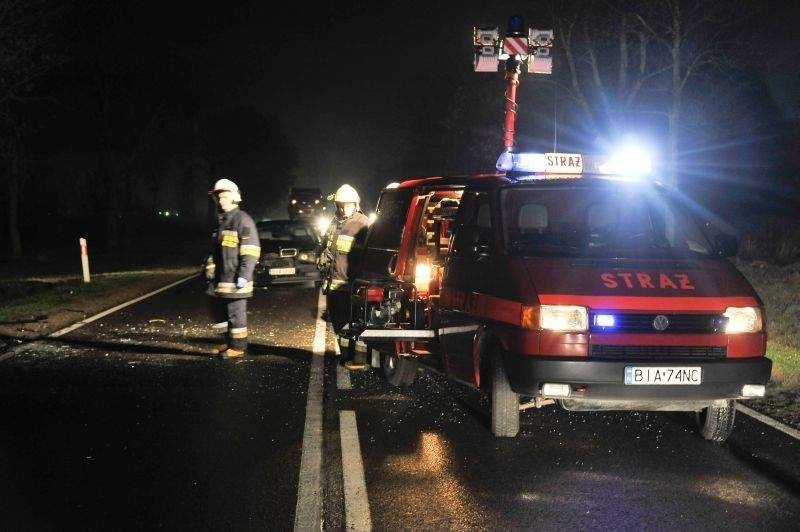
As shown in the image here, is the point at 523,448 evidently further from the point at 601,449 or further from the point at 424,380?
the point at 424,380

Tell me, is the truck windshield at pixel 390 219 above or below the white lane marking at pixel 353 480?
above

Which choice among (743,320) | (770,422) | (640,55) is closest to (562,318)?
(743,320)

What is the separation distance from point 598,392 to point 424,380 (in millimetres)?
3174

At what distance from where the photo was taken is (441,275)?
754cm

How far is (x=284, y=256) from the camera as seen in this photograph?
60.3ft

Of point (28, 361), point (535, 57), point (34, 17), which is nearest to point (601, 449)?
point (28, 361)

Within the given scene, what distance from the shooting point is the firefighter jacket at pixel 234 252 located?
9.16 m

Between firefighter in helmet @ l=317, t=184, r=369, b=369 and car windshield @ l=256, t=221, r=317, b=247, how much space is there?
912 centimetres

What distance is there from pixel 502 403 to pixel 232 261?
424cm

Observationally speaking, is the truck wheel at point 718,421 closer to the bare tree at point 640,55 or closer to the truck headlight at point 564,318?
the truck headlight at point 564,318

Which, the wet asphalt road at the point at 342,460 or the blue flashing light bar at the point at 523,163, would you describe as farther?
the blue flashing light bar at the point at 523,163

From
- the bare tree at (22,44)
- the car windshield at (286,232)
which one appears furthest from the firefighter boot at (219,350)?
the bare tree at (22,44)

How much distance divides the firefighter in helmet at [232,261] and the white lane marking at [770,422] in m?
4.98

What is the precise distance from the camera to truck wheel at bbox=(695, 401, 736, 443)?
609 centimetres
